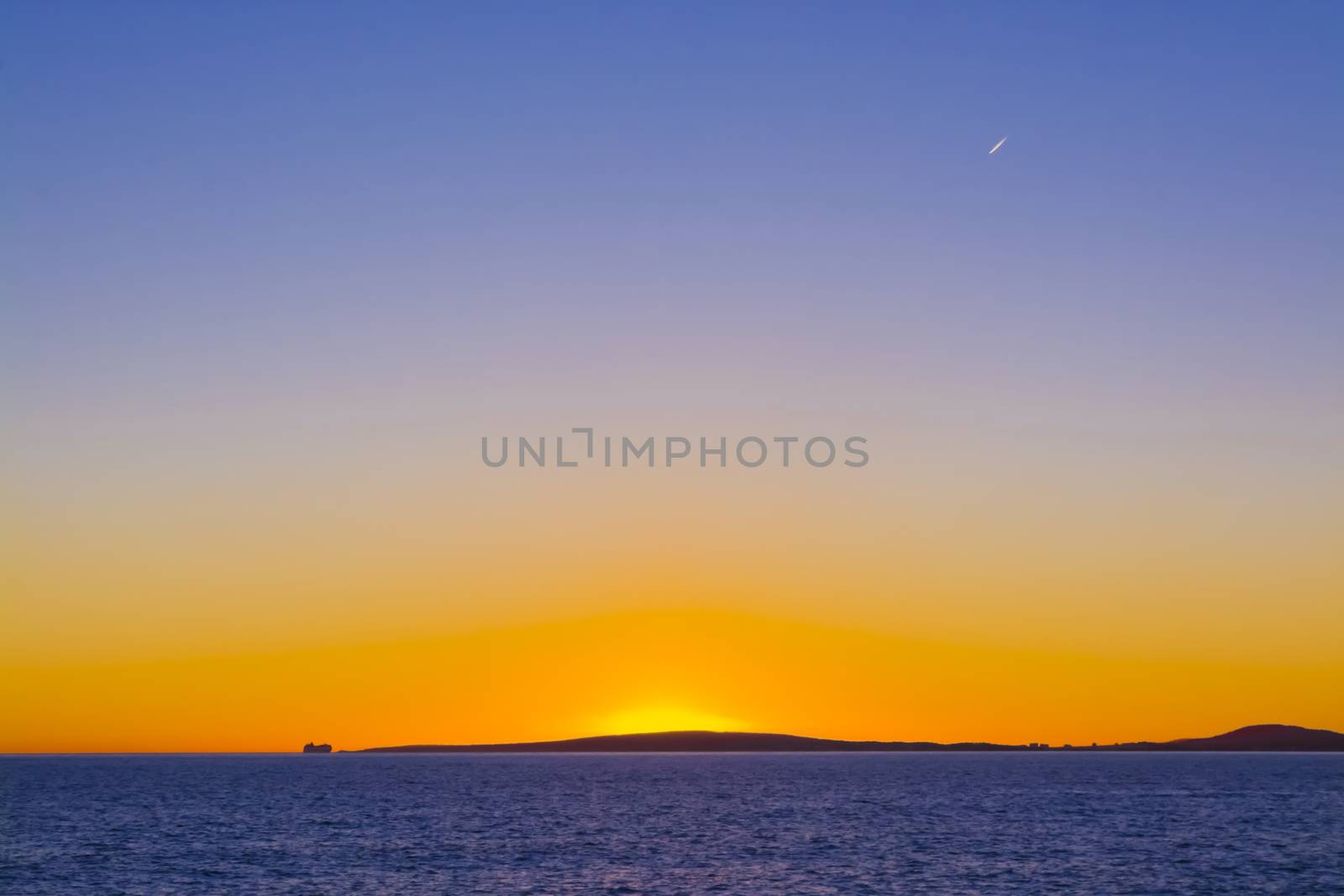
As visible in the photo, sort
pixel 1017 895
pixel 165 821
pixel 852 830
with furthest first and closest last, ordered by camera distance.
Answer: pixel 165 821 < pixel 852 830 < pixel 1017 895

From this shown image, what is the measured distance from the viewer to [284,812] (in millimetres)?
130875

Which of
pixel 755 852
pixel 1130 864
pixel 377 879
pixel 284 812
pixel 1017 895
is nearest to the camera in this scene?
pixel 1017 895

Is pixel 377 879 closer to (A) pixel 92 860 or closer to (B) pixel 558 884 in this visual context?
(B) pixel 558 884

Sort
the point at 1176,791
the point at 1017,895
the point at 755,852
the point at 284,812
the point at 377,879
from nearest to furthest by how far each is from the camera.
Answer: the point at 1017,895 < the point at 377,879 < the point at 755,852 < the point at 284,812 < the point at 1176,791

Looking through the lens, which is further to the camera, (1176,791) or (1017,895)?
(1176,791)

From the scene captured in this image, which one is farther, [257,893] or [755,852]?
[755,852]

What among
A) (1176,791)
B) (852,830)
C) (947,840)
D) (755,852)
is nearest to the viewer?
(755,852)

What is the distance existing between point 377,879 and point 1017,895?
3567cm

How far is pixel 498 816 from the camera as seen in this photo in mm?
123438

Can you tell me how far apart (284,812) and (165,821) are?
14.7 m

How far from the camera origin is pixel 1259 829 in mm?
106375

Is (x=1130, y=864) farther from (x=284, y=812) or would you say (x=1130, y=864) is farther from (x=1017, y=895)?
(x=284, y=812)

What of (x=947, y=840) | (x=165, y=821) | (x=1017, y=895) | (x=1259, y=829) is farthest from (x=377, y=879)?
(x=1259, y=829)

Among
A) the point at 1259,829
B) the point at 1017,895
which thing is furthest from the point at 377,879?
the point at 1259,829
